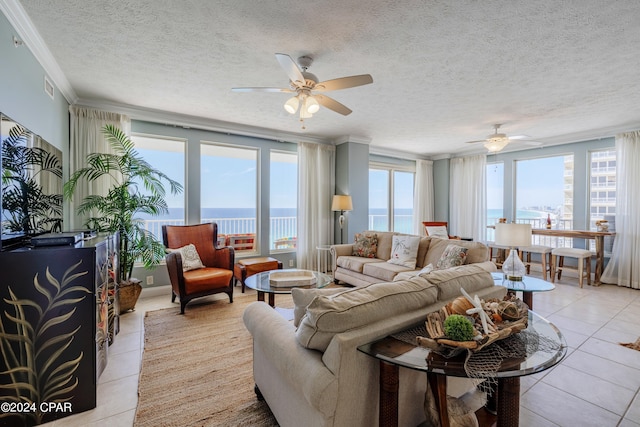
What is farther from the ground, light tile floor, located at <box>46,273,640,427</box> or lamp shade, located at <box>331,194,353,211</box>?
lamp shade, located at <box>331,194,353,211</box>

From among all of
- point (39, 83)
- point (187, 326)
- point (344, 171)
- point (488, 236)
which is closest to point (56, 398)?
point (187, 326)

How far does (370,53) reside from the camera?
2.51 metres

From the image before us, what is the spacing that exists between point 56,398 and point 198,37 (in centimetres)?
270

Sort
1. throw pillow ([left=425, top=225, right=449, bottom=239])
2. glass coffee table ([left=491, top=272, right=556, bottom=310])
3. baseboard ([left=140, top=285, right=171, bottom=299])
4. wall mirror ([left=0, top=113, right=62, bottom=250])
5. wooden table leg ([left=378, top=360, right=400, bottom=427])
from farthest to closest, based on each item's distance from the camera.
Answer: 1. throw pillow ([left=425, top=225, right=449, bottom=239])
2. baseboard ([left=140, top=285, right=171, bottom=299])
3. glass coffee table ([left=491, top=272, right=556, bottom=310])
4. wall mirror ([left=0, top=113, right=62, bottom=250])
5. wooden table leg ([left=378, top=360, right=400, bottom=427])

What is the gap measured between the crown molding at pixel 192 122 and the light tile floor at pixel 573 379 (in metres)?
2.62

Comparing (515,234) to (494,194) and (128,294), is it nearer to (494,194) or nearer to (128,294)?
(494,194)

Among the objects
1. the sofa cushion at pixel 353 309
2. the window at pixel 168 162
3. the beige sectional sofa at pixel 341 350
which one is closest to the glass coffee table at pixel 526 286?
the beige sectional sofa at pixel 341 350

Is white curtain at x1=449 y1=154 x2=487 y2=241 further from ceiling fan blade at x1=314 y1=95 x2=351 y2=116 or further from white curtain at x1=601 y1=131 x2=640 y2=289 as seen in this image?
ceiling fan blade at x1=314 y1=95 x2=351 y2=116

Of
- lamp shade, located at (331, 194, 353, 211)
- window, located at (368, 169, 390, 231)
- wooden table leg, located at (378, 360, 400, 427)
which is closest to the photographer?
wooden table leg, located at (378, 360, 400, 427)

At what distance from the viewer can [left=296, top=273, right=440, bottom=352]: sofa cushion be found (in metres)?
1.25

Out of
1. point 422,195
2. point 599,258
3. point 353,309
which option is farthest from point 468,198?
A: point 353,309

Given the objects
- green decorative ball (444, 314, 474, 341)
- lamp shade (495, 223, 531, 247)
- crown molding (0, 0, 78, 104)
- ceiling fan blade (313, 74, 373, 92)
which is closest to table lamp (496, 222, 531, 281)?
lamp shade (495, 223, 531, 247)

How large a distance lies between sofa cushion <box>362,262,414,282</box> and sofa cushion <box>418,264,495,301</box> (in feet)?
5.80

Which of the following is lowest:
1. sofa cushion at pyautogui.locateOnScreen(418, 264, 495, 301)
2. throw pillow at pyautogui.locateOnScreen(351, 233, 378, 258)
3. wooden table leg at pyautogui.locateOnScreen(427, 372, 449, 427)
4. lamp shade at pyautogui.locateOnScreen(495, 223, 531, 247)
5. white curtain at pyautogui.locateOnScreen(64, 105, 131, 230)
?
wooden table leg at pyautogui.locateOnScreen(427, 372, 449, 427)
